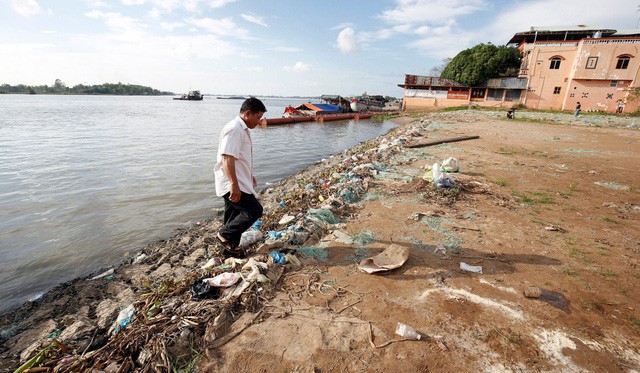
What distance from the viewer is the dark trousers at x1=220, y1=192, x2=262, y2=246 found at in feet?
9.78

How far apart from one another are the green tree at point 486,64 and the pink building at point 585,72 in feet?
4.49

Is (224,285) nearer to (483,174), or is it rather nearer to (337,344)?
(337,344)

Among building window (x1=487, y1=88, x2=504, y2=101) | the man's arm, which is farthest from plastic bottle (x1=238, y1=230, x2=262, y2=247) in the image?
building window (x1=487, y1=88, x2=504, y2=101)

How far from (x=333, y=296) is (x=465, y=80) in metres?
34.4

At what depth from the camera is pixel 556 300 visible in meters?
2.48

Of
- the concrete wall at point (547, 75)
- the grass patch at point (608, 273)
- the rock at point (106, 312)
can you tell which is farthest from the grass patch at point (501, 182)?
the concrete wall at point (547, 75)

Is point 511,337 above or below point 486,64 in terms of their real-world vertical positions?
below

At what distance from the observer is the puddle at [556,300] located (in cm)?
240

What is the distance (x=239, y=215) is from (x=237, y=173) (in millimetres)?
473

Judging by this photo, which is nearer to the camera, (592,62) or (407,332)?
(407,332)

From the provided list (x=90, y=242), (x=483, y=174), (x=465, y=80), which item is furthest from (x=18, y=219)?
(x=465, y=80)

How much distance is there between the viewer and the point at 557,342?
2057mm

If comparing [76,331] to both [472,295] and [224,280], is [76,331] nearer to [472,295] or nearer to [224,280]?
[224,280]

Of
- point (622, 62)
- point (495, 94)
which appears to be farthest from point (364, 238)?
point (495, 94)
